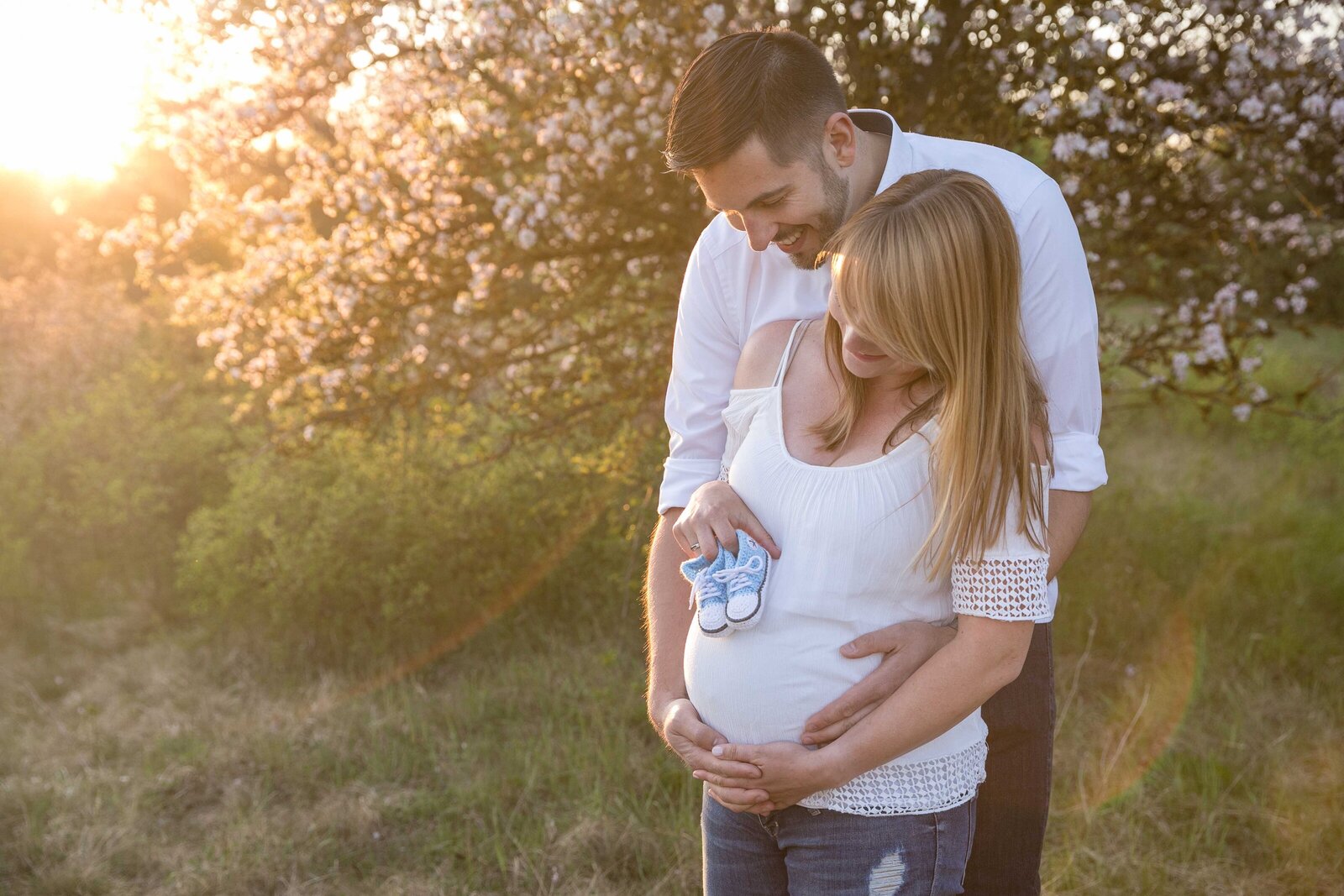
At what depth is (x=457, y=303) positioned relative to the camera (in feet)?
14.3

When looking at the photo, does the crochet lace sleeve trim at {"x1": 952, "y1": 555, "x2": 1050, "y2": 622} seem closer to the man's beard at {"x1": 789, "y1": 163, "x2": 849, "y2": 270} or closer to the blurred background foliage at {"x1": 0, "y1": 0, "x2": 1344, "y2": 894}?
the man's beard at {"x1": 789, "y1": 163, "x2": 849, "y2": 270}

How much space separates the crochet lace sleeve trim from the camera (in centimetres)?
149

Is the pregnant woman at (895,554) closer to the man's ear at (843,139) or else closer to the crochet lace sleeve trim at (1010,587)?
the crochet lace sleeve trim at (1010,587)

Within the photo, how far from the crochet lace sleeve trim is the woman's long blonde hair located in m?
0.03

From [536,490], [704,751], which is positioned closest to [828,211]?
[704,751]

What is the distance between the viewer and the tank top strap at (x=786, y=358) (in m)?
1.82

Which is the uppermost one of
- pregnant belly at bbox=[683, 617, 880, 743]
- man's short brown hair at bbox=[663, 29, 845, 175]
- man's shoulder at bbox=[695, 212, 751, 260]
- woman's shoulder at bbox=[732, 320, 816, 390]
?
man's short brown hair at bbox=[663, 29, 845, 175]

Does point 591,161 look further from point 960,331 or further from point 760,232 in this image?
point 960,331

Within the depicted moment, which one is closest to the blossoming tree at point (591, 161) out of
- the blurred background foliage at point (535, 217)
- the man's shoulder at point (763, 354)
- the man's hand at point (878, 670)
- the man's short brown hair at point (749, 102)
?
the blurred background foliage at point (535, 217)

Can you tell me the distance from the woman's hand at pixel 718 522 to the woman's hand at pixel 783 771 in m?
0.30

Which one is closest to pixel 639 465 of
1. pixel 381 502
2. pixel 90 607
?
pixel 381 502

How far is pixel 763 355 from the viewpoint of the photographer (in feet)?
6.40

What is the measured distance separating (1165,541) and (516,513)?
380cm

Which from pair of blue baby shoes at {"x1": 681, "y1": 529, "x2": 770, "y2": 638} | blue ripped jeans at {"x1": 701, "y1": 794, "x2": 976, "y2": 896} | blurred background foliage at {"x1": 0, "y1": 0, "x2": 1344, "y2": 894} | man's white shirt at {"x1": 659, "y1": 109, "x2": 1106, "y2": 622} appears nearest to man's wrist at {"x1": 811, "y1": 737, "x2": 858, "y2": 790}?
blue ripped jeans at {"x1": 701, "y1": 794, "x2": 976, "y2": 896}
